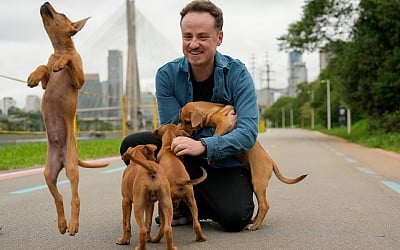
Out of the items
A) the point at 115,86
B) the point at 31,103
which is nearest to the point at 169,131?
the point at 31,103

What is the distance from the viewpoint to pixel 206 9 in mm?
4480

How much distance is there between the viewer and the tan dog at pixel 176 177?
394cm

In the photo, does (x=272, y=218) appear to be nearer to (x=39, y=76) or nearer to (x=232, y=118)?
(x=232, y=118)

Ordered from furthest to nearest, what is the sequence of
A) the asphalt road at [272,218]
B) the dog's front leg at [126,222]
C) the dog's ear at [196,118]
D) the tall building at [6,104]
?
the tall building at [6,104] < the dog's ear at [196,118] < the asphalt road at [272,218] < the dog's front leg at [126,222]

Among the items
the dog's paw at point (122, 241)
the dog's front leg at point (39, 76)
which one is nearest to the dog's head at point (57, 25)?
the dog's front leg at point (39, 76)

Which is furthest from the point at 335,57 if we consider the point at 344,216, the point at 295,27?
the point at 344,216

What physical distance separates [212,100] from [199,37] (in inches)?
23.1

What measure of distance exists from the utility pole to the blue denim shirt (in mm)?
21432

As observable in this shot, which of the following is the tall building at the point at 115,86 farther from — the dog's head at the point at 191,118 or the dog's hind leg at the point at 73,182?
the dog's hind leg at the point at 73,182

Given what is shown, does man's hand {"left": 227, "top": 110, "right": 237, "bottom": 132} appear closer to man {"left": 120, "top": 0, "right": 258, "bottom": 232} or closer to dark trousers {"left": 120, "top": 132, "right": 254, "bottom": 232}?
man {"left": 120, "top": 0, "right": 258, "bottom": 232}

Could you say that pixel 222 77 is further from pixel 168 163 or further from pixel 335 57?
pixel 335 57

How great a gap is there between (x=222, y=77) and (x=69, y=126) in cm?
147

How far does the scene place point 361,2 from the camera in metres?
26.2

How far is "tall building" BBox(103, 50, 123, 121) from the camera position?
25.5m
